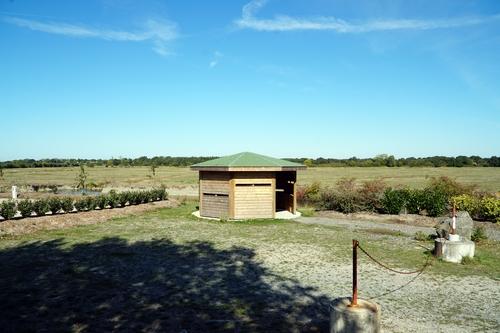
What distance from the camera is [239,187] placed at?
19.2 metres

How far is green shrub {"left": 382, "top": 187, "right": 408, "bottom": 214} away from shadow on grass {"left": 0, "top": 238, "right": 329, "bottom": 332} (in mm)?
11477

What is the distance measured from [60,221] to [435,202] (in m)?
17.5

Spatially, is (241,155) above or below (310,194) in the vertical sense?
above

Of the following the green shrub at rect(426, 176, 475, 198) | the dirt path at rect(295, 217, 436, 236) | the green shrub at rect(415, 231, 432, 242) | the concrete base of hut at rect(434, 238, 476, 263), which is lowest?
the dirt path at rect(295, 217, 436, 236)

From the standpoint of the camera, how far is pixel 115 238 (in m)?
14.7

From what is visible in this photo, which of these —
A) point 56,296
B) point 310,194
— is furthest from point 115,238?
point 310,194

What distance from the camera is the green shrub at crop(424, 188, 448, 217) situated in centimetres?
2003

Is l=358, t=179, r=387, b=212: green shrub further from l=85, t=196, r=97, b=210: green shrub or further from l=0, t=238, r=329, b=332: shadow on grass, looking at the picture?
l=85, t=196, r=97, b=210: green shrub

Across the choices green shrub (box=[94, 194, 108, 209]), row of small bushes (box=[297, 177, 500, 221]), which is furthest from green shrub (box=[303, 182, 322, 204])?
green shrub (box=[94, 194, 108, 209])

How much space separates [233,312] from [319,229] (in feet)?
33.0

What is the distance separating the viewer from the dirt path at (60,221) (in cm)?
1532

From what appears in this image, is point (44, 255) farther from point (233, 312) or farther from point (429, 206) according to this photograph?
point (429, 206)

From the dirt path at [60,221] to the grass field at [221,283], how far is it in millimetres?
748

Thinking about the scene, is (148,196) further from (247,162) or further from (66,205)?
(247,162)
